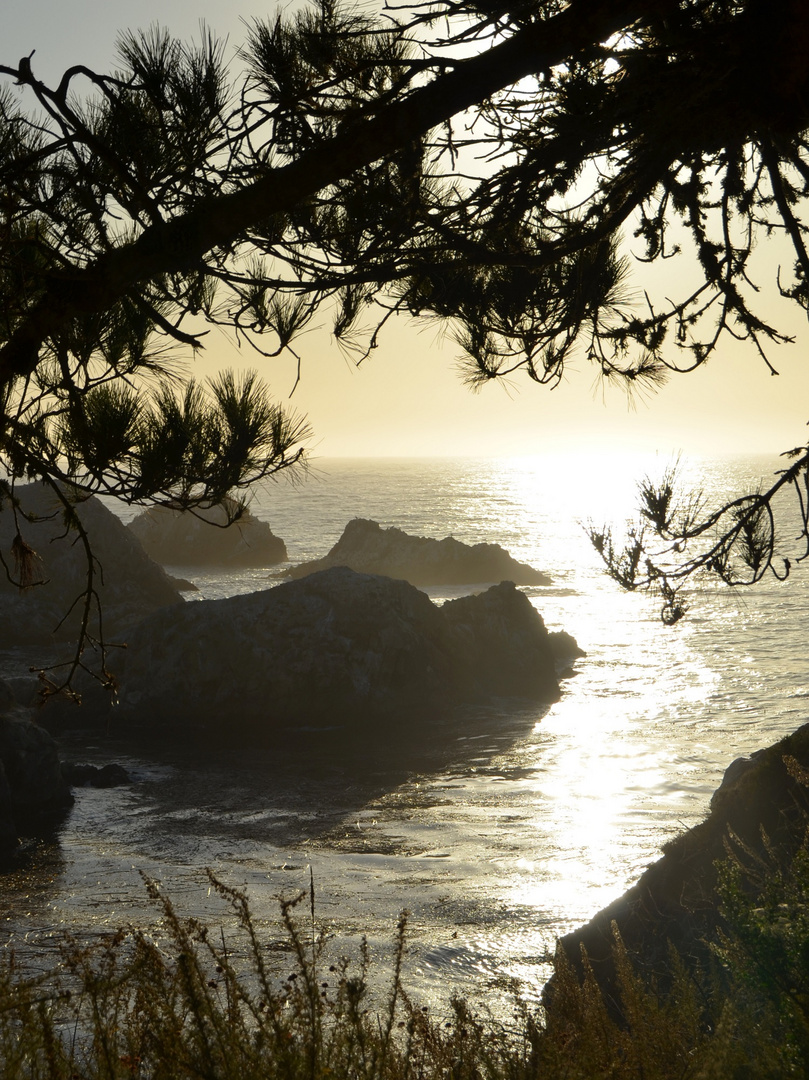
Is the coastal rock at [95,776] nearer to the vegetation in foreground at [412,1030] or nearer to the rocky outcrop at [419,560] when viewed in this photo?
the vegetation in foreground at [412,1030]

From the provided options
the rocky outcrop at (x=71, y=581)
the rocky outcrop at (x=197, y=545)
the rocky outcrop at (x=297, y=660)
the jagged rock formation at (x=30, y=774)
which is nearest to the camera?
the jagged rock formation at (x=30, y=774)

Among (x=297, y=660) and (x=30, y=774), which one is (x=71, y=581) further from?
(x=30, y=774)

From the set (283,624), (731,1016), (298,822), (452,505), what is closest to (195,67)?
(731,1016)

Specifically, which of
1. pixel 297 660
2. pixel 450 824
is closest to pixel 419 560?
pixel 297 660

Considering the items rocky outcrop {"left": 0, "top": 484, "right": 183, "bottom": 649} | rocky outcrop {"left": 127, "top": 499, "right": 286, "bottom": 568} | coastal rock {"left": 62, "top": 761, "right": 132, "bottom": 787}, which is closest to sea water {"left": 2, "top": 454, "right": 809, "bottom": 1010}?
coastal rock {"left": 62, "top": 761, "right": 132, "bottom": 787}

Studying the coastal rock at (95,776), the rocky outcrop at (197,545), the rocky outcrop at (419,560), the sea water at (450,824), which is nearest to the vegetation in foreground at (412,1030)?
the sea water at (450,824)

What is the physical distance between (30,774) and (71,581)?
9714 mm

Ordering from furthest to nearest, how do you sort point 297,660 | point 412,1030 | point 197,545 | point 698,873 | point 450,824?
point 197,545 < point 297,660 < point 450,824 < point 698,873 < point 412,1030

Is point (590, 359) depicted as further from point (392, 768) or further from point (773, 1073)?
point (392, 768)

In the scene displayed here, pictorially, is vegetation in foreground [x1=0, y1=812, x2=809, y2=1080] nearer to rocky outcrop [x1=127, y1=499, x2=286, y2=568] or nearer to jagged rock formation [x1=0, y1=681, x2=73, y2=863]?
jagged rock formation [x1=0, y1=681, x2=73, y2=863]

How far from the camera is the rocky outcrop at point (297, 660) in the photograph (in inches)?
485

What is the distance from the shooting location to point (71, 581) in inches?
709

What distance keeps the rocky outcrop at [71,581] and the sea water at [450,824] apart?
5.64 metres

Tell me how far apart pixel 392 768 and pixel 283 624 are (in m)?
3.01
